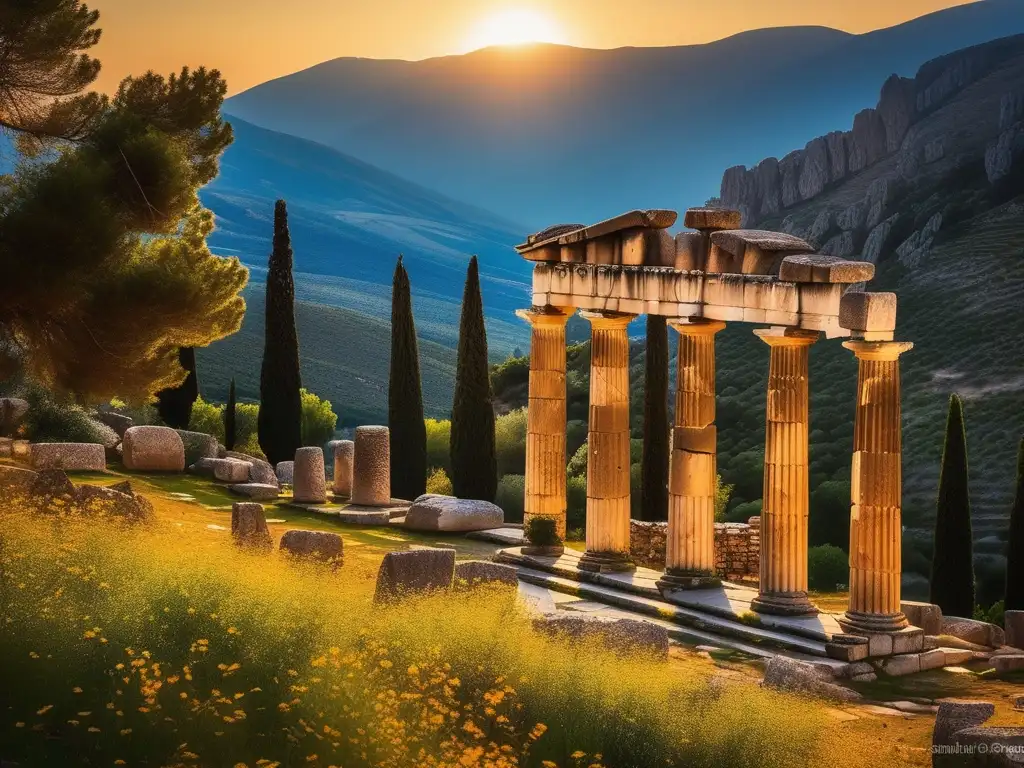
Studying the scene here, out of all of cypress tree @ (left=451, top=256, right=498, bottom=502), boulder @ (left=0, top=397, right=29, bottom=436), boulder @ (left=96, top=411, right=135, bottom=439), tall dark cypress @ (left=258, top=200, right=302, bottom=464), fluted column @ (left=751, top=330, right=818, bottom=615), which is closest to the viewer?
fluted column @ (left=751, top=330, right=818, bottom=615)

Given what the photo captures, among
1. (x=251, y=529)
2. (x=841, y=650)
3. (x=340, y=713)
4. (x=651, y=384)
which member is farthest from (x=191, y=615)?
(x=651, y=384)

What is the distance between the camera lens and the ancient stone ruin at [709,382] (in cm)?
2227

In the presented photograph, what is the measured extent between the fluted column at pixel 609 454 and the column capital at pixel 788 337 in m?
4.10

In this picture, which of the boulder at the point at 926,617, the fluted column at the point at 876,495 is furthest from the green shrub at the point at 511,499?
the fluted column at the point at 876,495

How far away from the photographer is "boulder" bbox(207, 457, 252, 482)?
39256 millimetres

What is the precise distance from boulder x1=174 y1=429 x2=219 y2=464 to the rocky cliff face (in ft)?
279

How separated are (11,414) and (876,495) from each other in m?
24.6

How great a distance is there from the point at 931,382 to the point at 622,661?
5474cm

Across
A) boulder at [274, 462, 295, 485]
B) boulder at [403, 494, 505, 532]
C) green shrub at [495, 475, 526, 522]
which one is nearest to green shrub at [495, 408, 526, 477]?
green shrub at [495, 475, 526, 522]

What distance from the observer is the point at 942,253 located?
8469 cm

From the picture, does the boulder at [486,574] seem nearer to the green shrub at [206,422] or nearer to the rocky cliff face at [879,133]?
the green shrub at [206,422]

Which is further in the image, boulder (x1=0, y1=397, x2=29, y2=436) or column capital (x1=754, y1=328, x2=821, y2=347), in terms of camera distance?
boulder (x1=0, y1=397, x2=29, y2=436)

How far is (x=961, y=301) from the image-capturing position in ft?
259

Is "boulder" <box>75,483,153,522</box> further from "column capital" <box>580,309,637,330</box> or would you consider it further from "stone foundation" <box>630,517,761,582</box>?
"stone foundation" <box>630,517,761,582</box>
